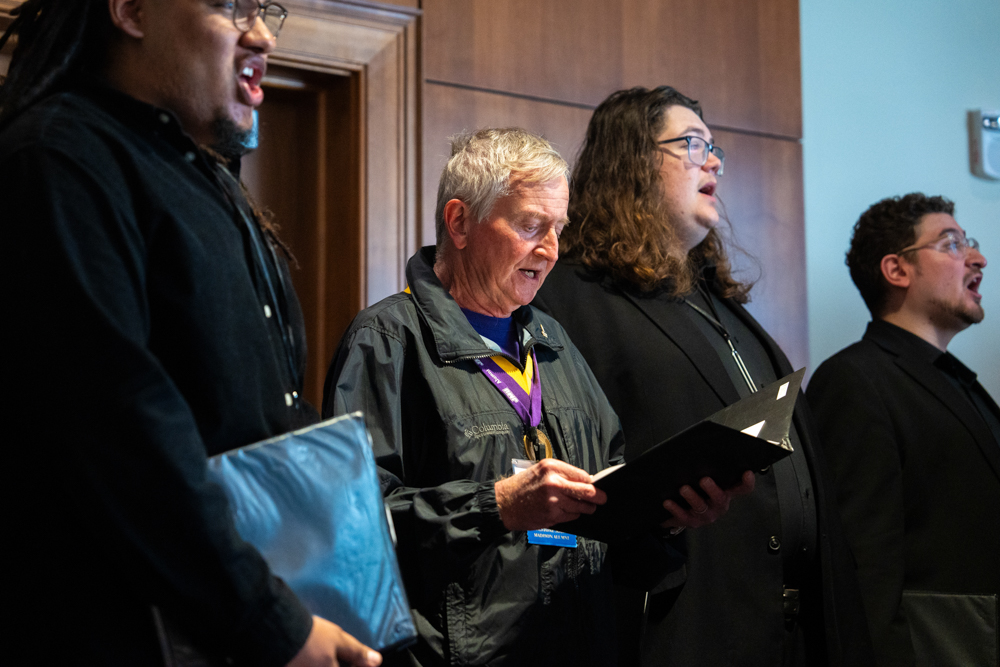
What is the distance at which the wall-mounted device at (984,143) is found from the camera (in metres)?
4.17

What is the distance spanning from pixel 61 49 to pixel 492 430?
2.89 ft

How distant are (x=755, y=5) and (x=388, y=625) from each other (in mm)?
3101

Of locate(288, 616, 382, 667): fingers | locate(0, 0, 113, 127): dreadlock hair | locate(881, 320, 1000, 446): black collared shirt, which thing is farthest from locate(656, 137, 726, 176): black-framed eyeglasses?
locate(288, 616, 382, 667): fingers

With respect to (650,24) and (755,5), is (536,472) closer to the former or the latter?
(650,24)

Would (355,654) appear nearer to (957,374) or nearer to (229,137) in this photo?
(229,137)

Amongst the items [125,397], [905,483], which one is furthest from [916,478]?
[125,397]

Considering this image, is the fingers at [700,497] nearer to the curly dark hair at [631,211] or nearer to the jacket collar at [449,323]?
the jacket collar at [449,323]

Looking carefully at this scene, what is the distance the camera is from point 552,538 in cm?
175

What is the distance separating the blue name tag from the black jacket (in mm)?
748

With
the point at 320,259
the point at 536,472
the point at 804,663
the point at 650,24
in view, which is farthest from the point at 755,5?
the point at 536,472

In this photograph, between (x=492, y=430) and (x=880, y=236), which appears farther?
(x=880, y=236)

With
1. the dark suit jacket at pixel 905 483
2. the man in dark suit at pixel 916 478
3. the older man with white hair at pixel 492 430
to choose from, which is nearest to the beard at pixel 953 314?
the man in dark suit at pixel 916 478

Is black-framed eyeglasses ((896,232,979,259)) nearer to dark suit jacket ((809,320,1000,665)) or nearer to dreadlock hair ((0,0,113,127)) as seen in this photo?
dark suit jacket ((809,320,1000,665))

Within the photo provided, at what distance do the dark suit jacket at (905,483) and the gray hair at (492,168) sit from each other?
54.8 inches
